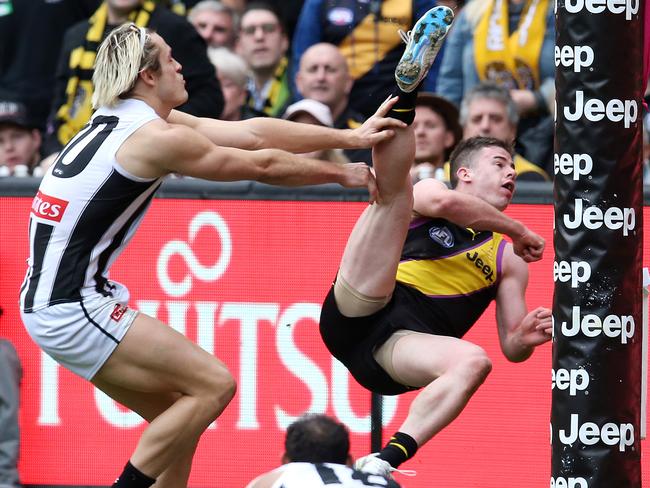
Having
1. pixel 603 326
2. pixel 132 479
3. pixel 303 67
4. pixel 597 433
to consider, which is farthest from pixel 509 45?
pixel 597 433

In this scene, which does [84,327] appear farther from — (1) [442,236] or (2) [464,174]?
(2) [464,174]

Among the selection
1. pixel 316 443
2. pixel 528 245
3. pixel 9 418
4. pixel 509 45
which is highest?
pixel 509 45

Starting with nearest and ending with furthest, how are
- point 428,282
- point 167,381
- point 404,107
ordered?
1. point 404,107
2. point 167,381
3. point 428,282

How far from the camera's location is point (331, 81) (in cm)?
891

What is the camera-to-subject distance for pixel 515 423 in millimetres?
7422

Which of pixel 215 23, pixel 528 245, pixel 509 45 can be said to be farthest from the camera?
pixel 215 23

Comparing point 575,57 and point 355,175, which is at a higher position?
point 575,57

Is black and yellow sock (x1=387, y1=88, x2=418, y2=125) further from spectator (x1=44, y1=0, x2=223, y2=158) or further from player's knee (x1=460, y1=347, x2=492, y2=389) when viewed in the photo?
spectator (x1=44, y1=0, x2=223, y2=158)

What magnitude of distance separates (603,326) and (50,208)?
236 centimetres

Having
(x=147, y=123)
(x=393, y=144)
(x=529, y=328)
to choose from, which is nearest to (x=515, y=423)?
(x=529, y=328)

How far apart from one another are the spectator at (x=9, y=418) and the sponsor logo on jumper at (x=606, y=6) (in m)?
4.24

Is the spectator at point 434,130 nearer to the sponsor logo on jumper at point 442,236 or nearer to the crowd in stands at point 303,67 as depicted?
the crowd in stands at point 303,67

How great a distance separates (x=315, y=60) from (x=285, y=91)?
0.71 m

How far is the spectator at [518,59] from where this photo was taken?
865 centimetres
